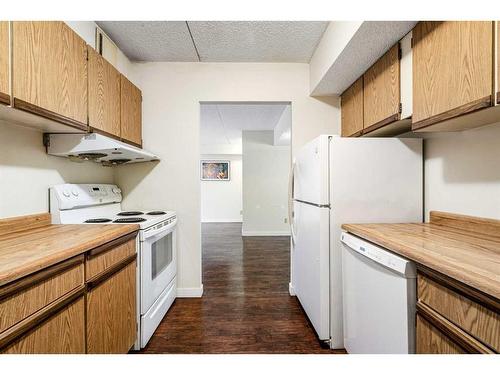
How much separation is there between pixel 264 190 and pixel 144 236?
4.05m

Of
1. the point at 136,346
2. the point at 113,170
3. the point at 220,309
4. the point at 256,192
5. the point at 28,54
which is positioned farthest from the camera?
the point at 256,192

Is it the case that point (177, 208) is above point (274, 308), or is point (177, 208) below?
above

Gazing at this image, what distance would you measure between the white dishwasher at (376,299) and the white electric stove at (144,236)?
1.34m

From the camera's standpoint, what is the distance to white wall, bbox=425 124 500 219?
1.31 meters

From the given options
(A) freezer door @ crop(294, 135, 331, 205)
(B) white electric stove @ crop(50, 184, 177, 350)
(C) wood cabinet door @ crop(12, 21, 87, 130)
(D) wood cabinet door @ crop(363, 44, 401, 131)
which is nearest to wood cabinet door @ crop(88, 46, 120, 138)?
(C) wood cabinet door @ crop(12, 21, 87, 130)

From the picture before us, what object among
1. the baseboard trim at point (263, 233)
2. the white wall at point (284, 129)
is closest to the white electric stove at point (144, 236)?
the white wall at point (284, 129)

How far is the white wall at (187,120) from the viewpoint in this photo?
100 inches

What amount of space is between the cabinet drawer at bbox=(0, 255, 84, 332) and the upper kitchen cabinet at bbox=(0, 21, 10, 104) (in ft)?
2.44

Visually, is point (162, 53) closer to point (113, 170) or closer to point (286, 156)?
point (113, 170)

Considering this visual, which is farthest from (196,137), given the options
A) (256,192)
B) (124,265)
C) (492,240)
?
(256,192)

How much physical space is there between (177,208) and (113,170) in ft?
2.45

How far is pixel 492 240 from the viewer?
1.19 metres

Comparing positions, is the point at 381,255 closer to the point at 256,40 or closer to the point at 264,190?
the point at 256,40

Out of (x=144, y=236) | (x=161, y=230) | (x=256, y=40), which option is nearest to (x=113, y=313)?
(x=144, y=236)
